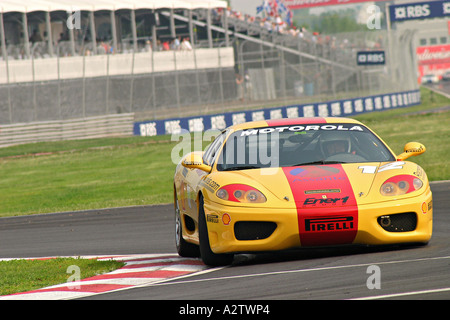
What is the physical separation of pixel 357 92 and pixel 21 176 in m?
23.5

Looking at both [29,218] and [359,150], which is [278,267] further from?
[29,218]

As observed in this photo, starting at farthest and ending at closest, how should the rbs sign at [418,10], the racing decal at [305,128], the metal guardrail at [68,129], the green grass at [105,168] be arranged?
the rbs sign at [418,10], the metal guardrail at [68,129], the green grass at [105,168], the racing decal at [305,128]

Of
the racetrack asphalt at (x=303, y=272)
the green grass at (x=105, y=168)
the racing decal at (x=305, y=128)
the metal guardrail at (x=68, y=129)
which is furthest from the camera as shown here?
the metal guardrail at (x=68, y=129)

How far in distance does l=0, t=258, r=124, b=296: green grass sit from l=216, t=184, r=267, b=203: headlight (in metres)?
1.45

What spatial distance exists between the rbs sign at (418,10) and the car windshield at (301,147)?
42.9 m

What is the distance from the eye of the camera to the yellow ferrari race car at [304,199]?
6.84 meters

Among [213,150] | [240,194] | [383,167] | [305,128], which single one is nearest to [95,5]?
[213,150]

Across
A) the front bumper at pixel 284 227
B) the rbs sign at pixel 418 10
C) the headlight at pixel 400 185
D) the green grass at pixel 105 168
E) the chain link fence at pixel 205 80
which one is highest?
the rbs sign at pixel 418 10

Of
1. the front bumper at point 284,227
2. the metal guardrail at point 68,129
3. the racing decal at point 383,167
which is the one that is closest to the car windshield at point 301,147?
the racing decal at point 383,167

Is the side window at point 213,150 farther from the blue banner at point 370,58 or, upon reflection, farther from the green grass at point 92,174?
the blue banner at point 370,58

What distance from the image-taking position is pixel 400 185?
7.10 m

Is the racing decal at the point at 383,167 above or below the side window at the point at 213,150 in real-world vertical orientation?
below
